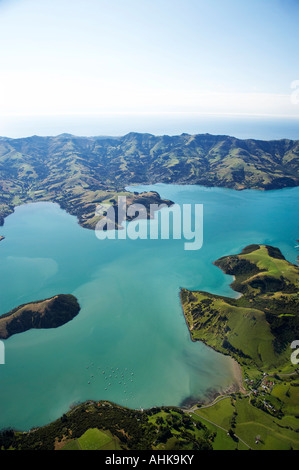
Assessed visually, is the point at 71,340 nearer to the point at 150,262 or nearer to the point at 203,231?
the point at 150,262

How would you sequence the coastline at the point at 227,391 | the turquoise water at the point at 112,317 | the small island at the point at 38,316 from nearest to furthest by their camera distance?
the coastline at the point at 227,391
the turquoise water at the point at 112,317
the small island at the point at 38,316

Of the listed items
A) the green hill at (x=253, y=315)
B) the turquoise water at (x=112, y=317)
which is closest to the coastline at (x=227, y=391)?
the turquoise water at (x=112, y=317)

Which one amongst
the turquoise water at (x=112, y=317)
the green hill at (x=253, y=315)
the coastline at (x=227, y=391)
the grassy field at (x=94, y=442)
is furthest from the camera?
the green hill at (x=253, y=315)

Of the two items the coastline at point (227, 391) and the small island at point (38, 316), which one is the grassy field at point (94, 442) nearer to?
the coastline at point (227, 391)

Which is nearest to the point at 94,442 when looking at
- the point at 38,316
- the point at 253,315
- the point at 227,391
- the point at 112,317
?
the point at 227,391

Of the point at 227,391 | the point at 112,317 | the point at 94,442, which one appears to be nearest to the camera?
the point at 94,442

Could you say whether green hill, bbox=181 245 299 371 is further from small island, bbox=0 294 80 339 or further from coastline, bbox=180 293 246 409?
small island, bbox=0 294 80 339

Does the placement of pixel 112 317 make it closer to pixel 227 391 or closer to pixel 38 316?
pixel 38 316
